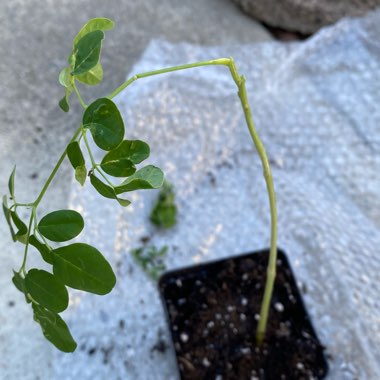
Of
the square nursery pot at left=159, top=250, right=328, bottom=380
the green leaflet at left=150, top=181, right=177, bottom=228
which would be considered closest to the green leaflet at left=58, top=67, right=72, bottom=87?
the square nursery pot at left=159, top=250, right=328, bottom=380

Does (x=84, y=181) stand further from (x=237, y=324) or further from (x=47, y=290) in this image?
(x=237, y=324)

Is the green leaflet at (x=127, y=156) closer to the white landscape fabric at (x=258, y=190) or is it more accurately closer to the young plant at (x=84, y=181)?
the young plant at (x=84, y=181)

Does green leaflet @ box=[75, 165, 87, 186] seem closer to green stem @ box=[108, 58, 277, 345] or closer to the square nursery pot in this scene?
green stem @ box=[108, 58, 277, 345]

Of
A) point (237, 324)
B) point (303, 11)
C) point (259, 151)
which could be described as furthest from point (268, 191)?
point (303, 11)

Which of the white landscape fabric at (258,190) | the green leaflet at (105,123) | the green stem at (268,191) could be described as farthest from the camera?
the white landscape fabric at (258,190)

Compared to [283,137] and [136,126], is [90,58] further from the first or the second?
[283,137]

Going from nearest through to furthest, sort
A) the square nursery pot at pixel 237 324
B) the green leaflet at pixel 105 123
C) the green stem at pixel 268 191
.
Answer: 1. the green leaflet at pixel 105 123
2. the green stem at pixel 268 191
3. the square nursery pot at pixel 237 324

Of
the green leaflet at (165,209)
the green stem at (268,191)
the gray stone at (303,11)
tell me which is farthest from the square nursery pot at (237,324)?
the gray stone at (303,11)
